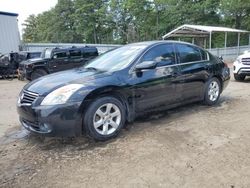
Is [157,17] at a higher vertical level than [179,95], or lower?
higher

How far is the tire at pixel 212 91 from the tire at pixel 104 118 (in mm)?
2621

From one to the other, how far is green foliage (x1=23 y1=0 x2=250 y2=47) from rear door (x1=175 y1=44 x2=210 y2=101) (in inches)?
1114

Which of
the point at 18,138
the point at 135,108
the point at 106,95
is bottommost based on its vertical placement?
the point at 18,138

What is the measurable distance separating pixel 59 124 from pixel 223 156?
229 centimetres

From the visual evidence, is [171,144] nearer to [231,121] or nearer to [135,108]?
[135,108]

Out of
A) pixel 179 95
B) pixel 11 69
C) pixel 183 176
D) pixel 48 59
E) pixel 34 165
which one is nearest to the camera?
pixel 183 176

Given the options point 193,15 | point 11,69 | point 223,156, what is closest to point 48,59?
point 11,69

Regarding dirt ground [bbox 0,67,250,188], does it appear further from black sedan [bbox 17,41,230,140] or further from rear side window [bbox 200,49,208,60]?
rear side window [bbox 200,49,208,60]

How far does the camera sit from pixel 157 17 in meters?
43.5

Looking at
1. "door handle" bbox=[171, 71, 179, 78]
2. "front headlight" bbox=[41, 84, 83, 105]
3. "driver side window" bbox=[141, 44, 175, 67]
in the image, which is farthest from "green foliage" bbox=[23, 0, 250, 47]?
"front headlight" bbox=[41, 84, 83, 105]

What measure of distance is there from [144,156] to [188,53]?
123 inches

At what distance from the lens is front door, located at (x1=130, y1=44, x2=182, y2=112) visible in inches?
211

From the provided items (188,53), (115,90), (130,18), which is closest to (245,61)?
(188,53)

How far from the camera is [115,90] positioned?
5.00 metres
